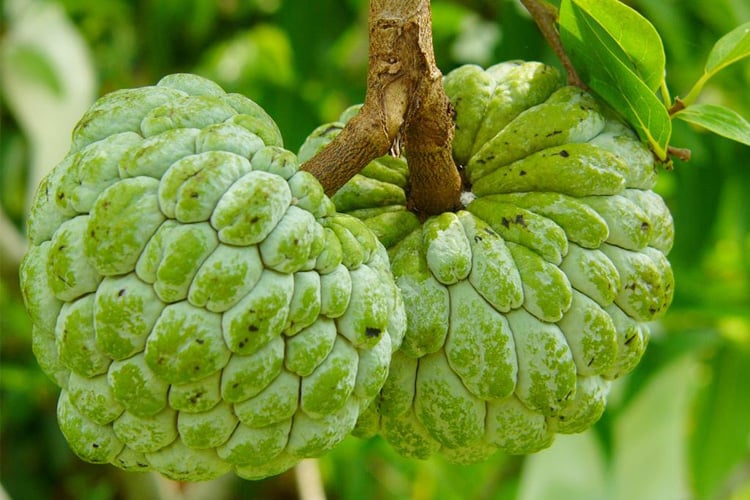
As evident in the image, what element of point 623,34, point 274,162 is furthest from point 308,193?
point 623,34

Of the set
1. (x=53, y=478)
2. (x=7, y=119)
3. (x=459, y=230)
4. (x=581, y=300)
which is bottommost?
(x=53, y=478)

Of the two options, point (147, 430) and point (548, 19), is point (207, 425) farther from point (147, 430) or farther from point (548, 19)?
point (548, 19)

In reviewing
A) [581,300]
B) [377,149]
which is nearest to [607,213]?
[581,300]

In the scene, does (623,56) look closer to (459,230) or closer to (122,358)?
(459,230)

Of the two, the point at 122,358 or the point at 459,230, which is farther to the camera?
the point at 459,230

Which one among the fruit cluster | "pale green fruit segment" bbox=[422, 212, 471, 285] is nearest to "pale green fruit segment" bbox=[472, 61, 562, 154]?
the fruit cluster
